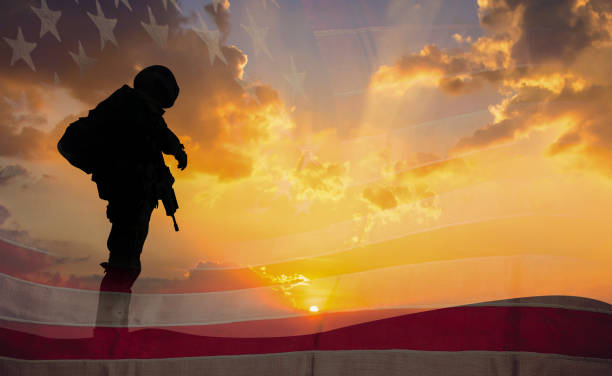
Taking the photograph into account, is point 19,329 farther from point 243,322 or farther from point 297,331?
point 297,331

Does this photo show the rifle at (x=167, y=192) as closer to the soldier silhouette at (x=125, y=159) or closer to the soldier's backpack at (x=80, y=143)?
the soldier silhouette at (x=125, y=159)

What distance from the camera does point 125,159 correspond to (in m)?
4.38

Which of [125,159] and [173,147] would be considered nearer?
[125,159]

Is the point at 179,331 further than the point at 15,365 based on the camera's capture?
Yes

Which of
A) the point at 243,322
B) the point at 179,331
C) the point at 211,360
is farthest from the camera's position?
the point at 243,322

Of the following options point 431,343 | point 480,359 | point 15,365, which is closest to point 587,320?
point 480,359

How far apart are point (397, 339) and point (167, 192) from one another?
297 cm

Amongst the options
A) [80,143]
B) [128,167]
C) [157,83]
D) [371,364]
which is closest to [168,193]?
[128,167]

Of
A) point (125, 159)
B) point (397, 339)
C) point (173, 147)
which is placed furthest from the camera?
point (173, 147)

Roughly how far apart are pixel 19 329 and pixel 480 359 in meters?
4.57

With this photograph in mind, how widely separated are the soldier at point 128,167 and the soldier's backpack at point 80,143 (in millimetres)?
68

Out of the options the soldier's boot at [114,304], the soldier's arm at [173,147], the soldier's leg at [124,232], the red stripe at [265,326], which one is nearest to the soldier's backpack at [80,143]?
the soldier's leg at [124,232]

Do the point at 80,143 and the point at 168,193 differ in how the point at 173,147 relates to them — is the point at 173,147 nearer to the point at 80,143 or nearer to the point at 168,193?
the point at 168,193

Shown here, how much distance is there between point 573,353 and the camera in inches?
161
